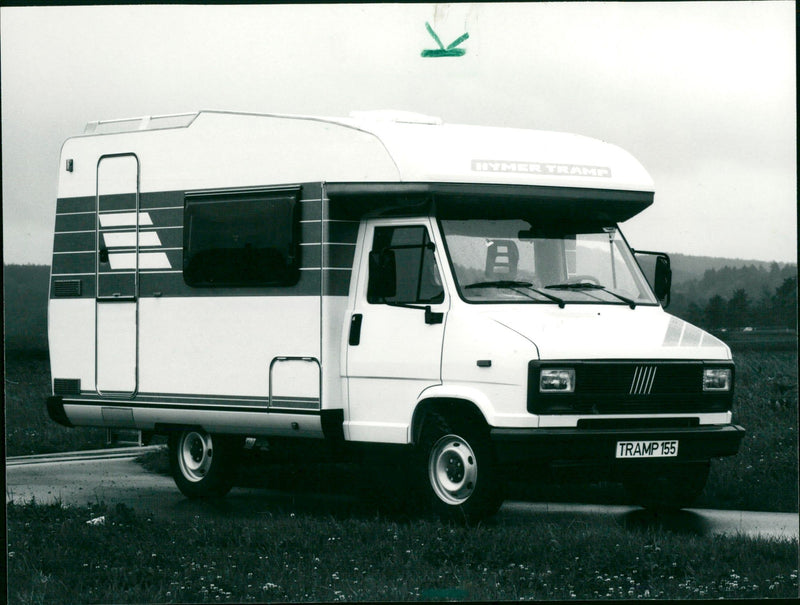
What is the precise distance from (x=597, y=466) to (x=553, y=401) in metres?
0.61

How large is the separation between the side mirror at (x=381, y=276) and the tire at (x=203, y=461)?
7.59 feet

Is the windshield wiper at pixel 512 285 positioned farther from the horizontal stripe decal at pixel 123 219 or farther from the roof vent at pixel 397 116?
the horizontal stripe decal at pixel 123 219

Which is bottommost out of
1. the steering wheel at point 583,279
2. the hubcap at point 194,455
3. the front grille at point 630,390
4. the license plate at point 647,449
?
the hubcap at point 194,455

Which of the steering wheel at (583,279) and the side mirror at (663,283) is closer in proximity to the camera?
the steering wheel at (583,279)

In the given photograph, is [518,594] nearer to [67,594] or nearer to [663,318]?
[67,594]

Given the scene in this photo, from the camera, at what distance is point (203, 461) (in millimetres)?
13148

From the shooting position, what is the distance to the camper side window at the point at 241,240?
39.0 feet

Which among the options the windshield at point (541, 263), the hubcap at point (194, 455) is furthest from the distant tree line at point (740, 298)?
the hubcap at point (194, 455)

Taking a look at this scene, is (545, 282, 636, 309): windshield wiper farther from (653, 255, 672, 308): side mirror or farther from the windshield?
(653, 255, 672, 308): side mirror

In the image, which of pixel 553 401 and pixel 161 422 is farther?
pixel 161 422

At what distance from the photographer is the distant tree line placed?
54.3ft

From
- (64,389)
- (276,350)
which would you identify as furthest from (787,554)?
(64,389)

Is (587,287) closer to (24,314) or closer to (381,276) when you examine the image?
(381,276)

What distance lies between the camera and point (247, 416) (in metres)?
12.2
